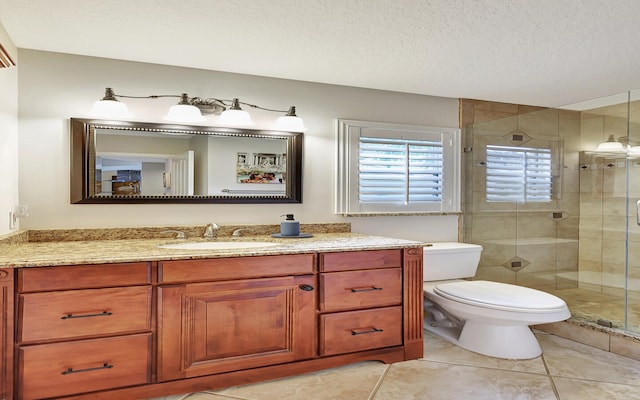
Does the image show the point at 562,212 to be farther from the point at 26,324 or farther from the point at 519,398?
the point at 26,324

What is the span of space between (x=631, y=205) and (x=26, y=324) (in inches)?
144

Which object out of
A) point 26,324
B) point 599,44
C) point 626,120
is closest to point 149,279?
point 26,324

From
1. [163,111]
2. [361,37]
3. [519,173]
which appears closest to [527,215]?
[519,173]

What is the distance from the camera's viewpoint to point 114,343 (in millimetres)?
1881

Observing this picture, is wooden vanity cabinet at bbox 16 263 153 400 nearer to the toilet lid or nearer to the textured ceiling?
the textured ceiling

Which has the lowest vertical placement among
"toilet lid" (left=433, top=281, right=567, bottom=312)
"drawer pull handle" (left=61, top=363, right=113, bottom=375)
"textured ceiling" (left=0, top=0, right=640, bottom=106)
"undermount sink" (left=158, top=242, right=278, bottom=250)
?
"drawer pull handle" (left=61, top=363, right=113, bottom=375)

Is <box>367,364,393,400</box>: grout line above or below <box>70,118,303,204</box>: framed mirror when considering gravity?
below

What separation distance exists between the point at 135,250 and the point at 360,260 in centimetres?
117

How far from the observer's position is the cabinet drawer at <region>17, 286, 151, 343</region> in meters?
1.76

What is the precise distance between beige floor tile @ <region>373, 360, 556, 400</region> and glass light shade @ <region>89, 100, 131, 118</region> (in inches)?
81.3

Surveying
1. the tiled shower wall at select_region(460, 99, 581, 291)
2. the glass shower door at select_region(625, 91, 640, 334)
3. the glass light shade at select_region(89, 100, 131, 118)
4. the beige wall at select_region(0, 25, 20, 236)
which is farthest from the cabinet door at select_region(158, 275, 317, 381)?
the glass shower door at select_region(625, 91, 640, 334)

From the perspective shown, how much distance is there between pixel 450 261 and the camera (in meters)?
3.05

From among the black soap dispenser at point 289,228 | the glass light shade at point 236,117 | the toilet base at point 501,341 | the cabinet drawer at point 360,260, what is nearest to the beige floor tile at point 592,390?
the toilet base at point 501,341

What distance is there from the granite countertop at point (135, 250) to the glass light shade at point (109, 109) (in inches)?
28.6
